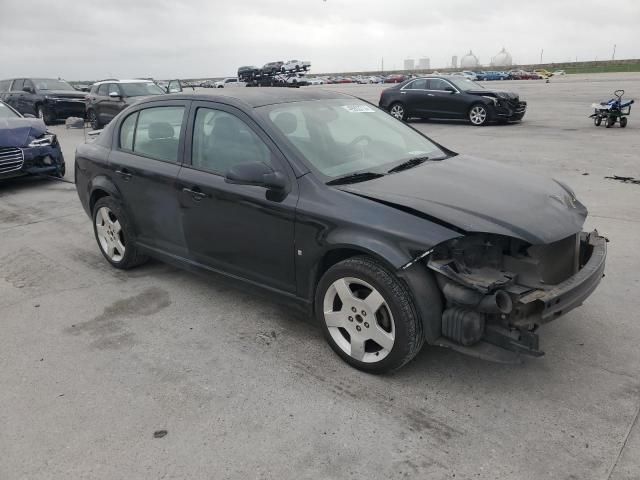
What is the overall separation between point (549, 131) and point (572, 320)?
423 inches

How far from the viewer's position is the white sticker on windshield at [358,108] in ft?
13.9

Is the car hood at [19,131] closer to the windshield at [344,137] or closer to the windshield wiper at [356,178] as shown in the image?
the windshield at [344,137]

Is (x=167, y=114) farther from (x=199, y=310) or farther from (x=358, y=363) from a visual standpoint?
(x=358, y=363)

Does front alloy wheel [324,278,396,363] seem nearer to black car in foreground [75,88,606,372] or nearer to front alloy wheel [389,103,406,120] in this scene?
black car in foreground [75,88,606,372]

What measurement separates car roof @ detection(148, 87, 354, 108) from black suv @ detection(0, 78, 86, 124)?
659 inches

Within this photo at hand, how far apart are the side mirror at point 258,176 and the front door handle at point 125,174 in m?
1.60

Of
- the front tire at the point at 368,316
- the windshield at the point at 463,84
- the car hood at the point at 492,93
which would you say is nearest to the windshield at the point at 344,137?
the front tire at the point at 368,316

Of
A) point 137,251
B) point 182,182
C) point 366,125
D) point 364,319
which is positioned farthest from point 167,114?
point 364,319

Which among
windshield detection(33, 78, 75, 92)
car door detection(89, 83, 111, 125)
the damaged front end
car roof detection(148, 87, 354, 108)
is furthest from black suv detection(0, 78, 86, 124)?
the damaged front end

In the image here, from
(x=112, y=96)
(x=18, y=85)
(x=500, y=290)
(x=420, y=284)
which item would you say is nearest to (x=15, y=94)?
(x=18, y=85)

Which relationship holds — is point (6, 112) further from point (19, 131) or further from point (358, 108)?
point (358, 108)

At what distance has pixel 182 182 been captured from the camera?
4.00 meters

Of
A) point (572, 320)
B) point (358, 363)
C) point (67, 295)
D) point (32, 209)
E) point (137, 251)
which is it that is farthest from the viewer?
point (32, 209)

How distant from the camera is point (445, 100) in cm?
1577
